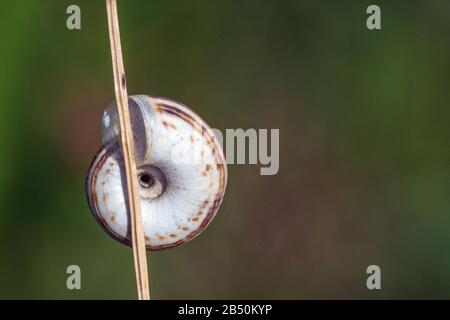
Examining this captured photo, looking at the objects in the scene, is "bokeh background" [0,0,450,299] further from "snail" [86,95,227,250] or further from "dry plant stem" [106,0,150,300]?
"dry plant stem" [106,0,150,300]

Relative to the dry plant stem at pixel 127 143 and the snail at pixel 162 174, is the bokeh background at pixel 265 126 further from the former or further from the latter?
the dry plant stem at pixel 127 143

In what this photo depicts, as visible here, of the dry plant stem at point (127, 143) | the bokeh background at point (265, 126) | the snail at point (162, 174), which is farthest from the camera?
the bokeh background at point (265, 126)

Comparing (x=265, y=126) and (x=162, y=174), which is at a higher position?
(x=265, y=126)

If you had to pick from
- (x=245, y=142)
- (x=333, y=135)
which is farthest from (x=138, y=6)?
(x=333, y=135)

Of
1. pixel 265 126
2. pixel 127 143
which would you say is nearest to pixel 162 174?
pixel 127 143

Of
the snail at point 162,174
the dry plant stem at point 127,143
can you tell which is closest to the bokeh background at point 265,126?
the snail at point 162,174

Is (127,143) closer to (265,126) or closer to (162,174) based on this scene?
(162,174)
